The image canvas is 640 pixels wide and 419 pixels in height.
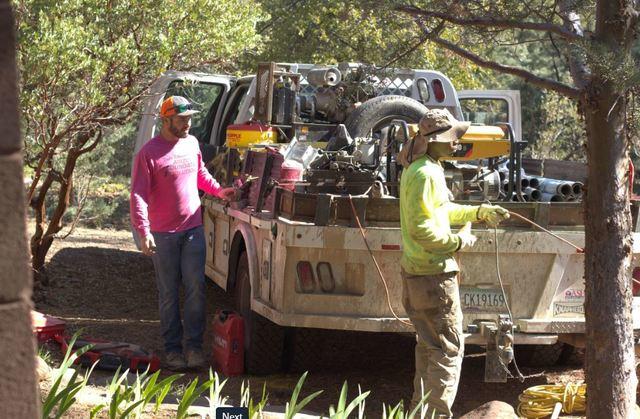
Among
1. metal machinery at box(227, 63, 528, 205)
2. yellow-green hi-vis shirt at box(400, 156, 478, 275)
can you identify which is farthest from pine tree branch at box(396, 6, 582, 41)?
metal machinery at box(227, 63, 528, 205)

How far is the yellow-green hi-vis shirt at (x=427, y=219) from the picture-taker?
5.59 m

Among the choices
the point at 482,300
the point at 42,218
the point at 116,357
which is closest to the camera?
the point at 482,300

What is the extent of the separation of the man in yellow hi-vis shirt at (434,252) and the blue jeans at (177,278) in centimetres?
218

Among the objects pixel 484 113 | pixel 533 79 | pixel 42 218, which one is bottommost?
pixel 42 218

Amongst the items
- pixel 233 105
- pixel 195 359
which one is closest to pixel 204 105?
pixel 233 105

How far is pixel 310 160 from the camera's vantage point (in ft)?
25.2

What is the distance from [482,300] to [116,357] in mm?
2319

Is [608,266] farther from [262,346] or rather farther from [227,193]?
[227,193]

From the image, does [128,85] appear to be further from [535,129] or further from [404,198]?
[535,129]

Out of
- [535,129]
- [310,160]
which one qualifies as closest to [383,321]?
[310,160]

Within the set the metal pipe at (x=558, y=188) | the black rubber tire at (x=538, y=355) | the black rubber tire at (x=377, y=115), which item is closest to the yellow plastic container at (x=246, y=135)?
the black rubber tire at (x=377, y=115)

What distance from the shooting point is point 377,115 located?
8289mm

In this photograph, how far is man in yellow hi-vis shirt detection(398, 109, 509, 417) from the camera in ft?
18.4

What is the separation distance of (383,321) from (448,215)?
1095mm
